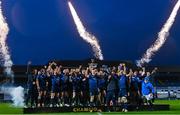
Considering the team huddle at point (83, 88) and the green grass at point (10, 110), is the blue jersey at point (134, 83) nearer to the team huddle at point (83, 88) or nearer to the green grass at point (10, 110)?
the team huddle at point (83, 88)

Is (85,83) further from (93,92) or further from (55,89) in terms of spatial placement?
(55,89)

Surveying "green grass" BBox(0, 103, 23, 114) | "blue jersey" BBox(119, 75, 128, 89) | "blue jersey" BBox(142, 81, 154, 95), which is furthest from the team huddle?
"green grass" BBox(0, 103, 23, 114)

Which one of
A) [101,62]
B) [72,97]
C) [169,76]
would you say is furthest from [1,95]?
[169,76]

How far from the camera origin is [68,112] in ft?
106

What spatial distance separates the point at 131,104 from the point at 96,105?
2.25 metres

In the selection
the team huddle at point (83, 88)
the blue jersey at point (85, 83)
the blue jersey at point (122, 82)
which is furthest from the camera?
the blue jersey at point (85, 83)

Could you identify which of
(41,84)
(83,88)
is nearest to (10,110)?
(41,84)

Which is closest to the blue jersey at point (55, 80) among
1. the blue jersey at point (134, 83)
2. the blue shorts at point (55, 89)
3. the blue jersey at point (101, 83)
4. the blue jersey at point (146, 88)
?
the blue shorts at point (55, 89)

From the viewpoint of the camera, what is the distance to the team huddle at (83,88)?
34188 millimetres

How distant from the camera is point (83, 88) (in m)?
35.5

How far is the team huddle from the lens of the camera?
34188 millimetres

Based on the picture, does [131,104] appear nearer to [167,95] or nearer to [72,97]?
[72,97]

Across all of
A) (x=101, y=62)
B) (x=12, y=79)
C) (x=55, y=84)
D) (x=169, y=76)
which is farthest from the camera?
(x=169, y=76)

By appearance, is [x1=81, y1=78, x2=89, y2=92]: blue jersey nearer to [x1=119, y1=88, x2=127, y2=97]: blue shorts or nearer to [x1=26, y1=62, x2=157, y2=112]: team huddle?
[x1=26, y1=62, x2=157, y2=112]: team huddle
